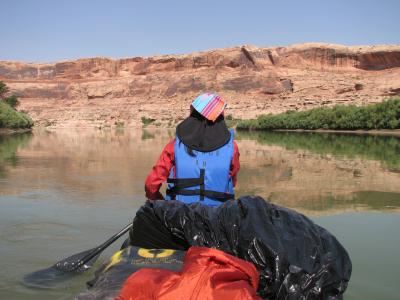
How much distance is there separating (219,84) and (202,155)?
85047 mm

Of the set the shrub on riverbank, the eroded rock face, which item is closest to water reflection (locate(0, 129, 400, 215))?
the shrub on riverbank

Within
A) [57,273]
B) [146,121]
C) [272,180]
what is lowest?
[146,121]

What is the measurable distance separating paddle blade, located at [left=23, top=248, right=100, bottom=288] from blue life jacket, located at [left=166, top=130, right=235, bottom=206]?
156cm

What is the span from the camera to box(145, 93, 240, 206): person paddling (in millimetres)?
3916

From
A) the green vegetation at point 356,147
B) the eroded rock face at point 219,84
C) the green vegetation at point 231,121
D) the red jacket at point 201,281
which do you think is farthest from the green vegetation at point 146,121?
the red jacket at point 201,281

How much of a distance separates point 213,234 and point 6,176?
10.5 metres

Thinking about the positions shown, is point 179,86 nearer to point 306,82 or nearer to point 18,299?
point 306,82

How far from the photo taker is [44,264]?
528 centimetres

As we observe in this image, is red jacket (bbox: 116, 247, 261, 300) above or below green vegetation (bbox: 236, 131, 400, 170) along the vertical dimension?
above

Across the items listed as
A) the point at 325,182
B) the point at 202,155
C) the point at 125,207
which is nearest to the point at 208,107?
the point at 202,155

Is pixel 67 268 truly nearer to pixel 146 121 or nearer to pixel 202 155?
pixel 202 155

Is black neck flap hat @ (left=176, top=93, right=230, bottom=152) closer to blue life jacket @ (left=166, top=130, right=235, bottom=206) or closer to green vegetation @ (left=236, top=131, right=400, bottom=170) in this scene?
blue life jacket @ (left=166, top=130, right=235, bottom=206)

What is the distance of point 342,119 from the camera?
4509 cm

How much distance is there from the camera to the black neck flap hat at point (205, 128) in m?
3.91
